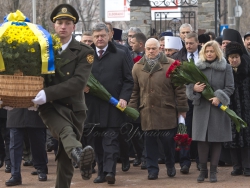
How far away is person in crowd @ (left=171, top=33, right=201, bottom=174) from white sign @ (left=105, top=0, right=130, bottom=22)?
1884 cm

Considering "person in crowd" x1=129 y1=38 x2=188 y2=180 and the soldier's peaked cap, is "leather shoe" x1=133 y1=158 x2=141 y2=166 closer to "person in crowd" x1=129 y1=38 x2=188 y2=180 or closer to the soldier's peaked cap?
"person in crowd" x1=129 y1=38 x2=188 y2=180

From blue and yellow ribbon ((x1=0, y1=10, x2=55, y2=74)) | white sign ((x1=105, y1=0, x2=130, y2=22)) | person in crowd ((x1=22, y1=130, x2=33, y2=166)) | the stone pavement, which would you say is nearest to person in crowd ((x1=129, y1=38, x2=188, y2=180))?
the stone pavement

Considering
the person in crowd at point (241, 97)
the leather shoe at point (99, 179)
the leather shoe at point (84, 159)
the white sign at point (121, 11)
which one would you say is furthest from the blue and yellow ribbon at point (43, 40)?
the white sign at point (121, 11)

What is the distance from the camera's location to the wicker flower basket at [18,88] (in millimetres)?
8664

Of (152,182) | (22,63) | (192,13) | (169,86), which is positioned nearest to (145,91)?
(169,86)

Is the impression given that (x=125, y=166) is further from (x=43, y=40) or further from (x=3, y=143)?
(x=43, y=40)

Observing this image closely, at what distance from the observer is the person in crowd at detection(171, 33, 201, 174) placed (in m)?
13.0

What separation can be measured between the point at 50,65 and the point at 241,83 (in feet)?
14.5

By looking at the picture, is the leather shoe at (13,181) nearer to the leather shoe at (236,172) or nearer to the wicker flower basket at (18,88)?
the wicker flower basket at (18,88)

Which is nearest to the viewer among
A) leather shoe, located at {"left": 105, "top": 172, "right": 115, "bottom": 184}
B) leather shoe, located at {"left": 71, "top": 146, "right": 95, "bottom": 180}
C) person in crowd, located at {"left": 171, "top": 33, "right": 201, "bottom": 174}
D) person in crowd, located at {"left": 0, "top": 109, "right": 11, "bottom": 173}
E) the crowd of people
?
leather shoe, located at {"left": 71, "top": 146, "right": 95, "bottom": 180}

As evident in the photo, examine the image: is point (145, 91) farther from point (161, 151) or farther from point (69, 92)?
point (69, 92)

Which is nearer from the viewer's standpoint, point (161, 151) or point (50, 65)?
point (50, 65)

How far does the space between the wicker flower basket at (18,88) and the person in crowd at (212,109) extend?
12.0ft

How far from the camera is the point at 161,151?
1436 centimetres
